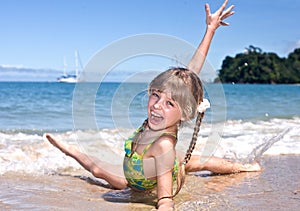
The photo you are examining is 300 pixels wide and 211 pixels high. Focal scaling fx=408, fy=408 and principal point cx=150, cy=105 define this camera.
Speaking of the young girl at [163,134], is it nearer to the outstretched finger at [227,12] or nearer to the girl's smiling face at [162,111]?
the girl's smiling face at [162,111]

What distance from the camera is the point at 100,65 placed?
2889 millimetres

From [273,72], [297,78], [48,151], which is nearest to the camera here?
[48,151]

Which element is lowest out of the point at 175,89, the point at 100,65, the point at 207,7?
the point at 175,89

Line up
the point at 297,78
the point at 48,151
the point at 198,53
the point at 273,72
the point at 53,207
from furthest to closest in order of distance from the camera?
the point at 297,78
the point at 273,72
the point at 48,151
the point at 198,53
the point at 53,207

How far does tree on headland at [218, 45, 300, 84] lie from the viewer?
42000mm

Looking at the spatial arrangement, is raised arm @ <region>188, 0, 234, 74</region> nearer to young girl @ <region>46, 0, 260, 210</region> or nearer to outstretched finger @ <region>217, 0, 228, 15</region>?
outstretched finger @ <region>217, 0, 228, 15</region>

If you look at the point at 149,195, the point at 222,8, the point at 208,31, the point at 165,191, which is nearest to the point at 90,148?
the point at 149,195

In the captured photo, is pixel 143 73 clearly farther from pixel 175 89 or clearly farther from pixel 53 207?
pixel 53 207

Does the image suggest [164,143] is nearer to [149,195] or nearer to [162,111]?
[162,111]

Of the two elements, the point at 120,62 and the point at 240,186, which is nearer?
the point at 120,62

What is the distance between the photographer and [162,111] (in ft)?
8.34

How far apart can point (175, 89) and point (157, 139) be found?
0.33 m

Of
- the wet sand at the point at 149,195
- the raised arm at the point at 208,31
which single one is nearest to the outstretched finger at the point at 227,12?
the raised arm at the point at 208,31

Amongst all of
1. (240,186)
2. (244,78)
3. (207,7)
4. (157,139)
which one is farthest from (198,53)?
(244,78)
